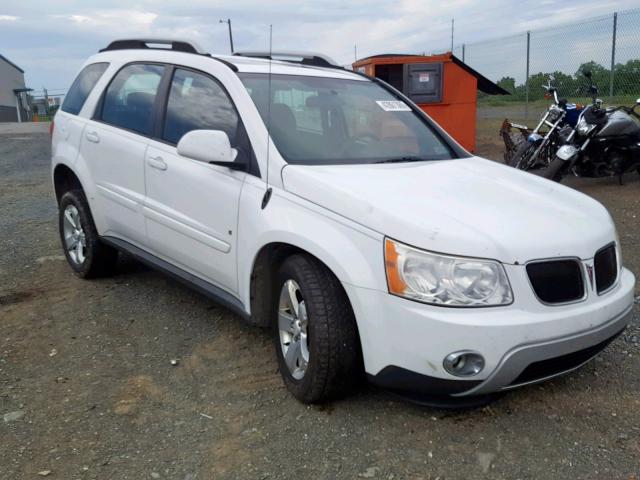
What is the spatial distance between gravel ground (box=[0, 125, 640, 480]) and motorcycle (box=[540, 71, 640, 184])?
3781 mm

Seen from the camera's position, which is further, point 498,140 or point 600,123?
point 498,140

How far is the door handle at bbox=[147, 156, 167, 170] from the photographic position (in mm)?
3865

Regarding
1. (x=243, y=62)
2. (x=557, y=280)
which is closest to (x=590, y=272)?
(x=557, y=280)

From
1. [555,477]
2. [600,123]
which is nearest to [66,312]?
[555,477]

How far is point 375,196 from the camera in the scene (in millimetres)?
2834

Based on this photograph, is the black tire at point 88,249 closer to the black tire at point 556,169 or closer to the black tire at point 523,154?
the black tire at point 556,169

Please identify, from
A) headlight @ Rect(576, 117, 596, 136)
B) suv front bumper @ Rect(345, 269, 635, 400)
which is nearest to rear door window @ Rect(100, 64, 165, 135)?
suv front bumper @ Rect(345, 269, 635, 400)

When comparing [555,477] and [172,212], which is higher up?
→ [172,212]

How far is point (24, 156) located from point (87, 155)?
10907 mm

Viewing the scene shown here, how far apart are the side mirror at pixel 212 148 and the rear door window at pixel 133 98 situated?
0.93m

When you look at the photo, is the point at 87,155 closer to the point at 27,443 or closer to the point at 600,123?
the point at 27,443

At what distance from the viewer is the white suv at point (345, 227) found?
257 centimetres

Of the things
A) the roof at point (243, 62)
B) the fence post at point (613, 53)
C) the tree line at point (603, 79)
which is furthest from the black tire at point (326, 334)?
the fence post at point (613, 53)

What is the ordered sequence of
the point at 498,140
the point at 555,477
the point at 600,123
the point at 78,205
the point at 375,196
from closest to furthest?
1. the point at 555,477
2. the point at 375,196
3. the point at 78,205
4. the point at 600,123
5. the point at 498,140
